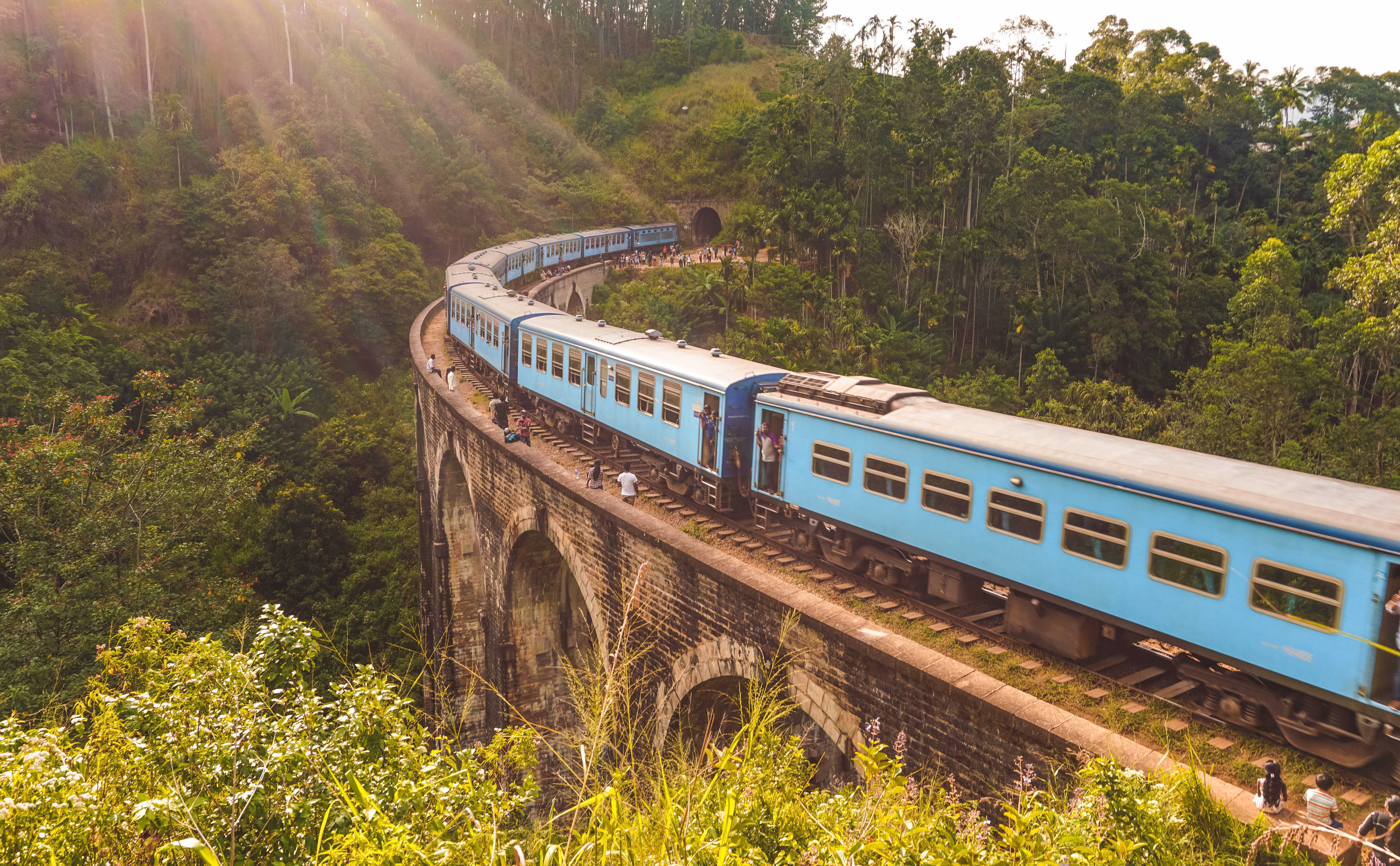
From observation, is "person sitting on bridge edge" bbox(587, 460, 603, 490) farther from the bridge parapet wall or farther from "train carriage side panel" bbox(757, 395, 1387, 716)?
the bridge parapet wall

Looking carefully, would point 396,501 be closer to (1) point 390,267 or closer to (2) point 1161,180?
(1) point 390,267

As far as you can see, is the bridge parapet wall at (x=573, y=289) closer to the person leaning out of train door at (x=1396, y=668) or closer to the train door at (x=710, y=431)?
the train door at (x=710, y=431)

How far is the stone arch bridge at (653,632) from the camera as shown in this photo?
6.35 metres

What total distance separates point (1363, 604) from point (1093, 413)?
18.1m

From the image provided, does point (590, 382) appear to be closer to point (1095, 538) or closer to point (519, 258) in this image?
point (1095, 538)

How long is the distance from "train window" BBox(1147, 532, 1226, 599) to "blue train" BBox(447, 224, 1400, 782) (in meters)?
0.01

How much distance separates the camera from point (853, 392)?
934 centimetres

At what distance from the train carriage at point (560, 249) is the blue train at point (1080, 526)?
26788mm

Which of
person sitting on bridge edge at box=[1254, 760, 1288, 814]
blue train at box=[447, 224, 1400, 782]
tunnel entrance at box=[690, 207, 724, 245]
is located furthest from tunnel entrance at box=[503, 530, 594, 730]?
tunnel entrance at box=[690, 207, 724, 245]

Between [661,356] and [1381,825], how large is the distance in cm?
956

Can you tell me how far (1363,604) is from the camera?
5410mm

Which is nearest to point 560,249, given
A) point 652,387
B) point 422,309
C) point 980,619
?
point 422,309

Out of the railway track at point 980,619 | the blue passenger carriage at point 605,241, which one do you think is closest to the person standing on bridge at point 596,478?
the railway track at point 980,619

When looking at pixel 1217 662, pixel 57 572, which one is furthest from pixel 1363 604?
pixel 57 572
